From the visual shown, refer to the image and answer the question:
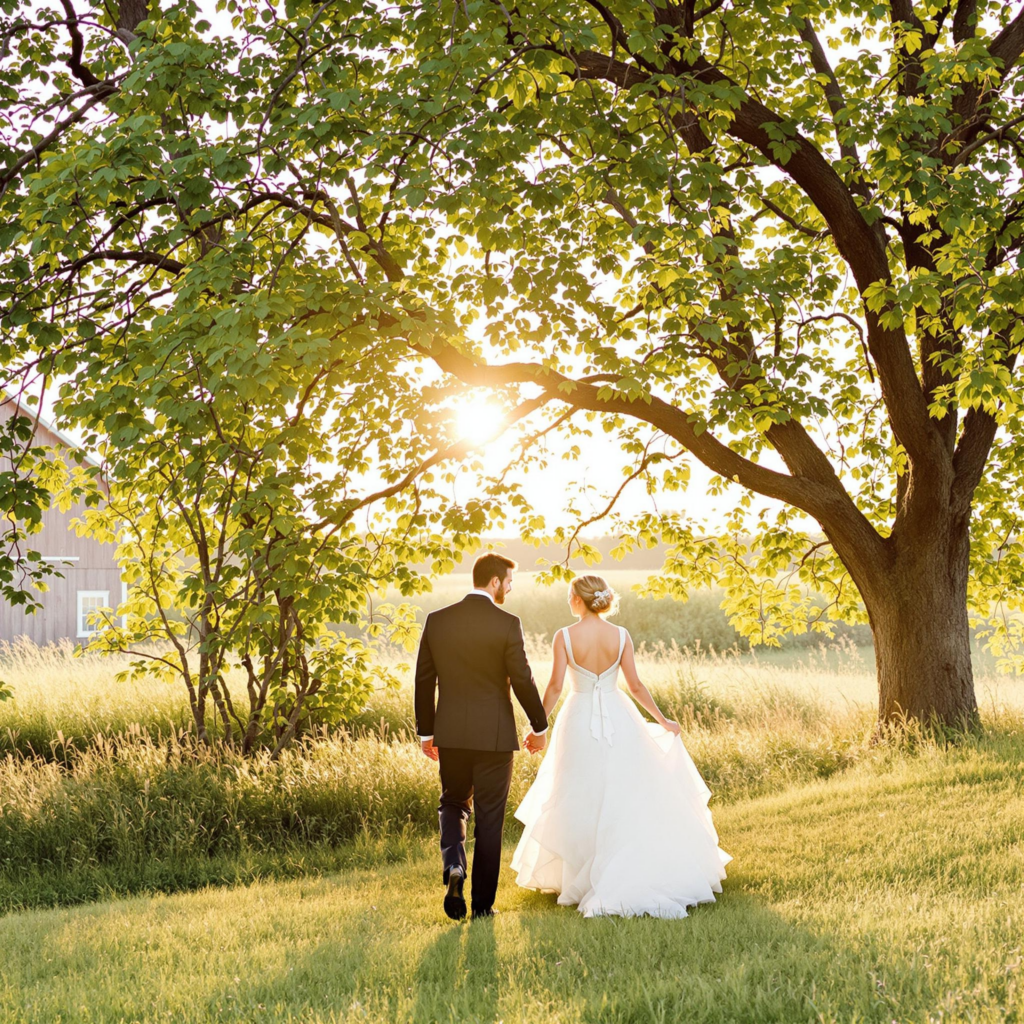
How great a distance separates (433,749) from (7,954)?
285 cm

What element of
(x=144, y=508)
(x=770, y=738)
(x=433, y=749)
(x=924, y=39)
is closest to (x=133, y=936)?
(x=433, y=749)

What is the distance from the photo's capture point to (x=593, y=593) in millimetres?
6754

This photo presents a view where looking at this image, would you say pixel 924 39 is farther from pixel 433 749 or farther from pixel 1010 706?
pixel 433 749

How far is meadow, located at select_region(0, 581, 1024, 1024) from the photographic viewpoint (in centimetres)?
419

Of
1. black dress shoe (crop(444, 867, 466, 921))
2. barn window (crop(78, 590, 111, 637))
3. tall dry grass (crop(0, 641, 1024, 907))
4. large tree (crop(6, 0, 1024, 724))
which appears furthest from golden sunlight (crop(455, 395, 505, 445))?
barn window (crop(78, 590, 111, 637))

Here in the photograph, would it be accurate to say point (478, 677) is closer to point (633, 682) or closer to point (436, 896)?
point (633, 682)

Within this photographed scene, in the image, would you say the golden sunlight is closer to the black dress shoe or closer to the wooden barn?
the black dress shoe

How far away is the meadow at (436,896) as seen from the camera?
4.19 metres

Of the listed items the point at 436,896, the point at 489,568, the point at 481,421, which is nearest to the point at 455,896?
the point at 436,896

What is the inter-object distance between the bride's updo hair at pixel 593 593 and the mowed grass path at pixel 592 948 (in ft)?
6.77

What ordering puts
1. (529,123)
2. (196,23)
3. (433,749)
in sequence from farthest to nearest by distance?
(196,23) → (529,123) → (433,749)

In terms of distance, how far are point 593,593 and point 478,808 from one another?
1.71 metres

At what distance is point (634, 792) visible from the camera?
6348 mm

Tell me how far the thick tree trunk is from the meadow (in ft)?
1.86
